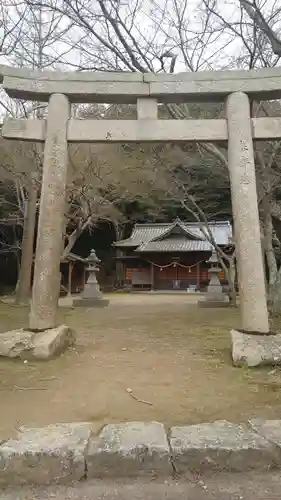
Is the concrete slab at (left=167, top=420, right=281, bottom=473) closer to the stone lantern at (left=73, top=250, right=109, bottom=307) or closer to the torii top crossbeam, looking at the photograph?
the torii top crossbeam

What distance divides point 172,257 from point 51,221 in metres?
20.7

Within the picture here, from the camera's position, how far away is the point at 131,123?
18.9 ft

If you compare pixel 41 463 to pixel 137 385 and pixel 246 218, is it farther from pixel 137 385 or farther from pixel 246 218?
pixel 246 218

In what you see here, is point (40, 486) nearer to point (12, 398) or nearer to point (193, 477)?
point (193, 477)

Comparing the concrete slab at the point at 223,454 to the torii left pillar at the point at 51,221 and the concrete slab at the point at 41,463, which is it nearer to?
the concrete slab at the point at 41,463

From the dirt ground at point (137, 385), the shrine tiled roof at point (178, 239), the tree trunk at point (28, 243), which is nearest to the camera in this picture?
the dirt ground at point (137, 385)

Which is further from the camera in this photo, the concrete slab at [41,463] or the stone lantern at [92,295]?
the stone lantern at [92,295]

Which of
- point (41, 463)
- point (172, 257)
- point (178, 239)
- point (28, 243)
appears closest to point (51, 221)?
point (41, 463)

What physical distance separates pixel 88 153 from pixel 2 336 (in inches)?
314

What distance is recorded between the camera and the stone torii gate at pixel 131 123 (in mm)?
5527

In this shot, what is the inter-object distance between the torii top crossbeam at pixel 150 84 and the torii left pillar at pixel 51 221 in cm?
23

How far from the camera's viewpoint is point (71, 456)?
2459 millimetres

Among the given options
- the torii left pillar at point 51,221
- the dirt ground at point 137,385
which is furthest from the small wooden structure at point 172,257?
the torii left pillar at point 51,221

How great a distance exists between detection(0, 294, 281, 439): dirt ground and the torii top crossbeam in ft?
12.4
